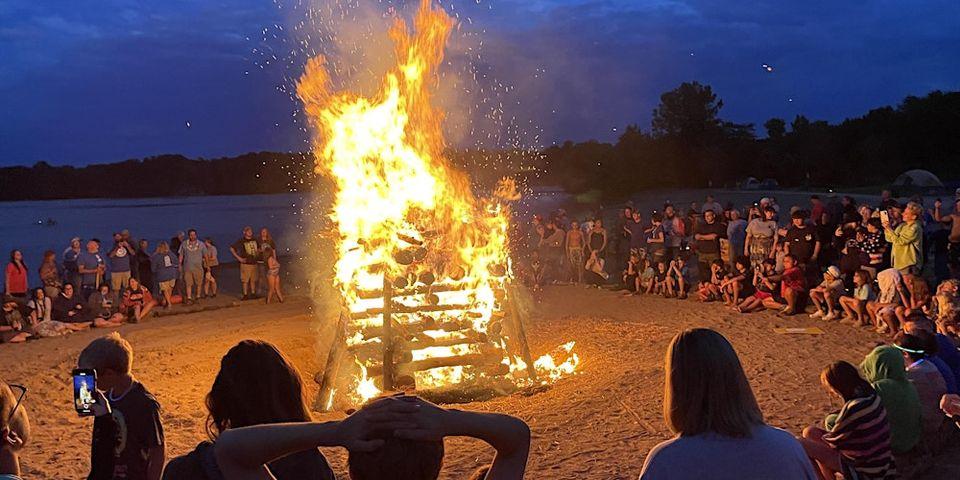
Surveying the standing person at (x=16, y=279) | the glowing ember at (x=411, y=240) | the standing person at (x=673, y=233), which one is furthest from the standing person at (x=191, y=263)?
the standing person at (x=673, y=233)

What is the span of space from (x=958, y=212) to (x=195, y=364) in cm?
1227

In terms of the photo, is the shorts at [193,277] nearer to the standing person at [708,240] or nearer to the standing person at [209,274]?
the standing person at [209,274]

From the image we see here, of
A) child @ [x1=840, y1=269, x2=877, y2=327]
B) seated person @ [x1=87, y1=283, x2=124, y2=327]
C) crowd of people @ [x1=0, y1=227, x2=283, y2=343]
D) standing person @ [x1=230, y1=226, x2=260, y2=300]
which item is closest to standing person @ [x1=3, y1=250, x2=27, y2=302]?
crowd of people @ [x1=0, y1=227, x2=283, y2=343]

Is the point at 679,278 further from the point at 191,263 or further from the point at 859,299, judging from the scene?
the point at 191,263

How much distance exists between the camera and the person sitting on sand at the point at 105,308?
13.4 metres

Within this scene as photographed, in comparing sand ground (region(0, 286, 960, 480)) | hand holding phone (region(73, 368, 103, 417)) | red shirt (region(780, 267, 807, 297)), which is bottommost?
sand ground (region(0, 286, 960, 480))

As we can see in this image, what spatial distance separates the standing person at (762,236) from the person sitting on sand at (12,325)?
42.0 feet

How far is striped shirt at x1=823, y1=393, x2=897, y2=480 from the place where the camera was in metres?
4.54

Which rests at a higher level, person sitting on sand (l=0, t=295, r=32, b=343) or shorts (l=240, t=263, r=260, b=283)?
shorts (l=240, t=263, r=260, b=283)

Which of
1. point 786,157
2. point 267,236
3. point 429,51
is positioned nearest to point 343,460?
point 429,51

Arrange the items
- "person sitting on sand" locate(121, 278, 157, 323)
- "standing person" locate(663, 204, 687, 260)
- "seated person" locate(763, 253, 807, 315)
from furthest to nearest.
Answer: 1. "standing person" locate(663, 204, 687, 260)
2. "person sitting on sand" locate(121, 278, 157, 323)
3. "seated person" locate(763, 253, 807, 315)

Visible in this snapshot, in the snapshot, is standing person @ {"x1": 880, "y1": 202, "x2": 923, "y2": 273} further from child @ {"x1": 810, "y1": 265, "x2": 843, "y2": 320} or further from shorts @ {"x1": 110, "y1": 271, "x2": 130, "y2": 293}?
shorts @ {"x1": 110, "y1": 271, "x2": 130, "y2": 293}

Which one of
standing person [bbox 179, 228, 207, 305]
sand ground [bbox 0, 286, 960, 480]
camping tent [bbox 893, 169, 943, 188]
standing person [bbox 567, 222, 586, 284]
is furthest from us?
camping tent [bbox 893, 169, 943, 188]

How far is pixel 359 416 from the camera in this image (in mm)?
1781
